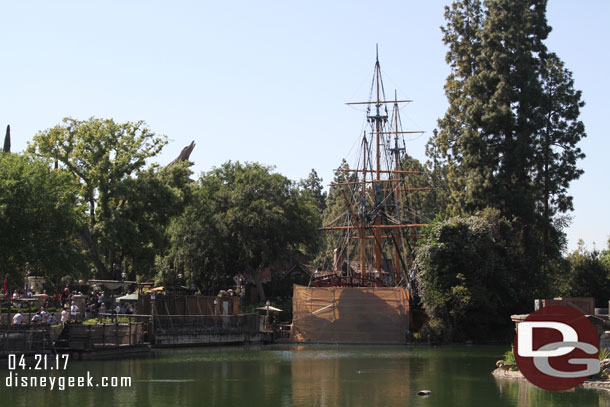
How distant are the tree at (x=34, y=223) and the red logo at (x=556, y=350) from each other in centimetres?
2656

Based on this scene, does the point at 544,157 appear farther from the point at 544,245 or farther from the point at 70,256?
the point at 70,256

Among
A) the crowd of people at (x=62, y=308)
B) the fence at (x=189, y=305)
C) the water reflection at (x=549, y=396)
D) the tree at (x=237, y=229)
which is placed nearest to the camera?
the water reflection at (x=549, y=396)

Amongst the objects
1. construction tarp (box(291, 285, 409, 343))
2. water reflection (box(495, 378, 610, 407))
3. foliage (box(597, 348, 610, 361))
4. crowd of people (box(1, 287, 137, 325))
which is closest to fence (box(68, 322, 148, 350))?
crowd of people (box(1, 287, 137, 325))

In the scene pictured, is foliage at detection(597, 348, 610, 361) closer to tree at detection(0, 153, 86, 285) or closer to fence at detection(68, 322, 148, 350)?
fence at detection(68, 322, 148, 350)

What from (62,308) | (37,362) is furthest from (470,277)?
(37,362)

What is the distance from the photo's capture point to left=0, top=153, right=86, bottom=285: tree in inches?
1774

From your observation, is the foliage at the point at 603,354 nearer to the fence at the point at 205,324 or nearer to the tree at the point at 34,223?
the fence at the point at 205,324

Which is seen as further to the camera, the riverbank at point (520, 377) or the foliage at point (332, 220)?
the foliage at point (332, 220)

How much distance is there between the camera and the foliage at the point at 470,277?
2079 inches

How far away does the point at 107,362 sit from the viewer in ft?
124

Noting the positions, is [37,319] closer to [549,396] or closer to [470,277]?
[549,396]

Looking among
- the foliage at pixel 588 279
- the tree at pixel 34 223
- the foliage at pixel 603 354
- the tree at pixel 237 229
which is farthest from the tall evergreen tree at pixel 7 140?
the foliage at pixel 603 354

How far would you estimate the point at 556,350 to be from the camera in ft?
93.2

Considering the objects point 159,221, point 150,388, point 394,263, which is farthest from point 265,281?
point 150,388
